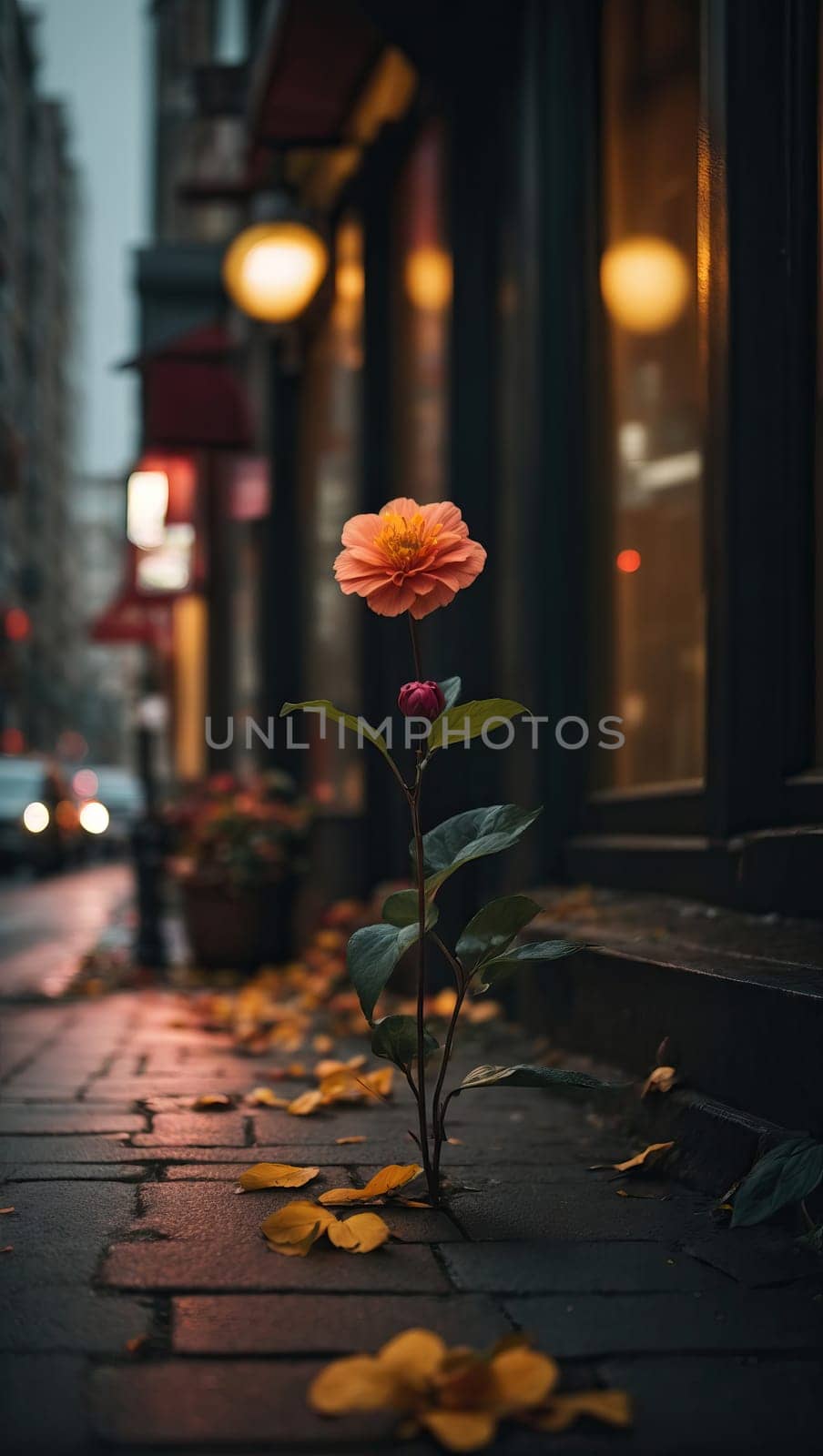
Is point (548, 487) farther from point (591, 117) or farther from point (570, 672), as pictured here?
point (591, 117)

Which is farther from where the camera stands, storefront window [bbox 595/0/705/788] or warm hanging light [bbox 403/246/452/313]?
warm hanging light [bbox 403/246/452/313]

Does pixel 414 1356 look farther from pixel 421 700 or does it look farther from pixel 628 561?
pixel 628 561

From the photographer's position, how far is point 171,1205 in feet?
9.24

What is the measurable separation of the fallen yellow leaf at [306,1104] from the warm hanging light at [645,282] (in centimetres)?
266

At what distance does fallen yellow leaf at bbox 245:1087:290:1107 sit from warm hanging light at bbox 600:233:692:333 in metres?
2.69

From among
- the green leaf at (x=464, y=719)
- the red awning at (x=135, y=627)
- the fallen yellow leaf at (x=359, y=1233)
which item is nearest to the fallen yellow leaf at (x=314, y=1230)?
the fallen yellow leaf at (x=359, y=1233)

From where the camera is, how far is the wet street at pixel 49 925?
25.4ft

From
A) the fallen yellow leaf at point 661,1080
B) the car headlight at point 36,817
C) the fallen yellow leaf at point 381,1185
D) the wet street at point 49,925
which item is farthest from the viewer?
the car headlight at point 36,817

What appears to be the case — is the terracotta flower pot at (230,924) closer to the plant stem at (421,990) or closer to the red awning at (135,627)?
the plant stem at (421,990)

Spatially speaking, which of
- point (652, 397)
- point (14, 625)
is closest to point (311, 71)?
point (652, 397)

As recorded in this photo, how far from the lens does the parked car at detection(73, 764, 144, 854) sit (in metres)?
30.5

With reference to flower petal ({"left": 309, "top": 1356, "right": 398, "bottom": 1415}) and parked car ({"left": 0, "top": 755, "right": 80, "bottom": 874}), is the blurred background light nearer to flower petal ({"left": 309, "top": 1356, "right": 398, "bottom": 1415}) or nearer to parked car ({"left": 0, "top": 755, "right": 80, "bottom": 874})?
flower petal ({"left": 309, "top": 1356, "right": 398, "bottom": 1415})

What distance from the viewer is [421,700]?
2.60 metres

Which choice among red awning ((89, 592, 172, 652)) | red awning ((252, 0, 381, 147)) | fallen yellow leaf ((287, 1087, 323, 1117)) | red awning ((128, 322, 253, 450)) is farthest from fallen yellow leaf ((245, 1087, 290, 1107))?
red awning ((89, 592, 172, 652))
